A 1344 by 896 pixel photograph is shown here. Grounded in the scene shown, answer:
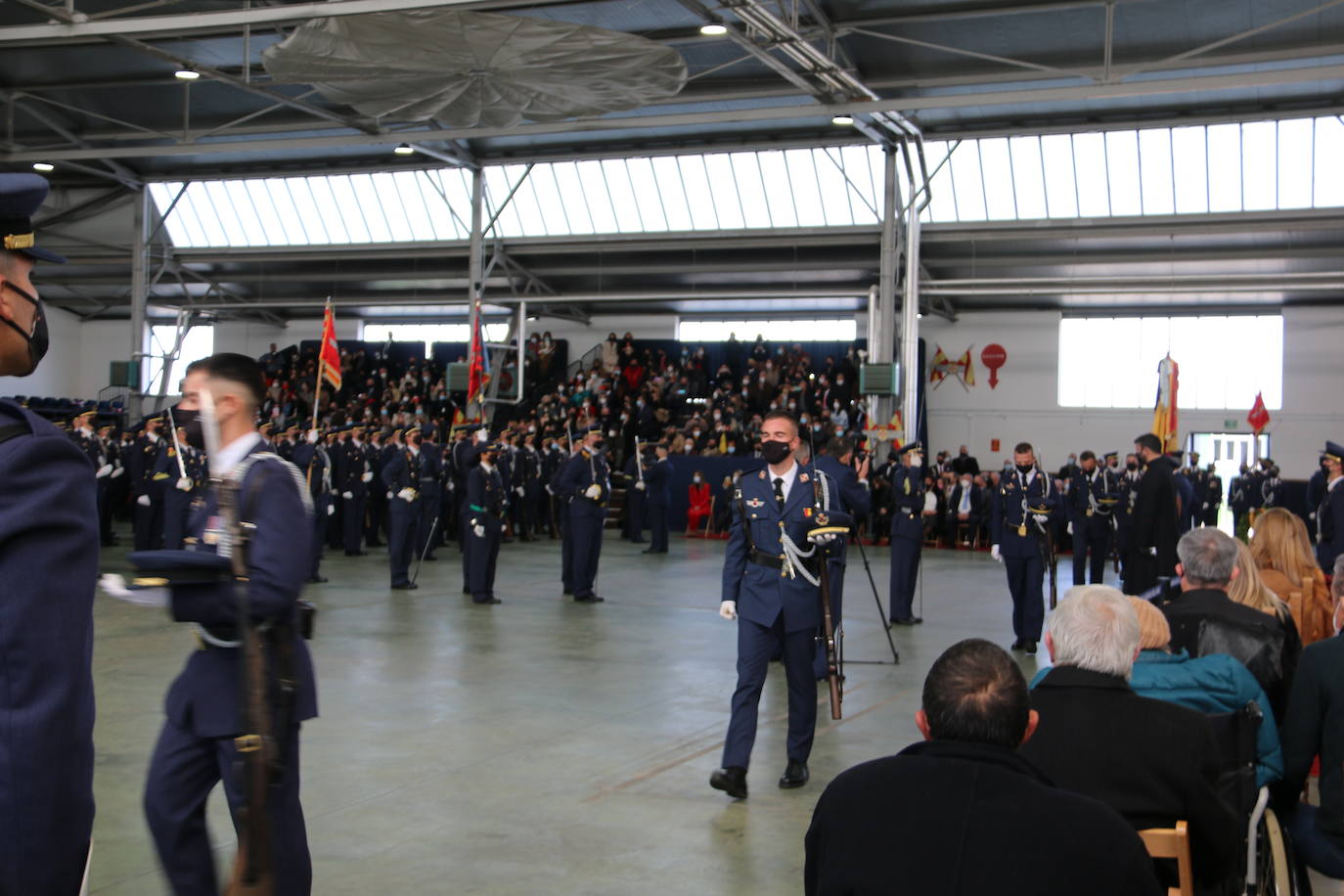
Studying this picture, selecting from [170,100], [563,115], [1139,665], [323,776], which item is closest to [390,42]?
[563,115]

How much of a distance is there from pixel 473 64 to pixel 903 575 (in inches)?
247

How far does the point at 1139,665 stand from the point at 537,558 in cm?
1522

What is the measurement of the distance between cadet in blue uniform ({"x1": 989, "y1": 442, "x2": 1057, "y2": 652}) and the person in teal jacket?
6818mm

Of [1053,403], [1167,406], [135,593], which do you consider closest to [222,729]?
[135,593]

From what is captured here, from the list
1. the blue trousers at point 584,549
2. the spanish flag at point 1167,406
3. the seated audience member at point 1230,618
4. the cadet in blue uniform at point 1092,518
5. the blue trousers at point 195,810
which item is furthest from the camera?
the spanish flag at point 1167,406

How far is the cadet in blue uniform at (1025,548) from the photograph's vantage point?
10711 mm

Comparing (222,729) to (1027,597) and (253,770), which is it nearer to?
(253,770)

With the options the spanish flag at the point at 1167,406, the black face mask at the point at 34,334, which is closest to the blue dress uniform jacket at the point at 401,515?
the spanish flag at the point at 1167,406

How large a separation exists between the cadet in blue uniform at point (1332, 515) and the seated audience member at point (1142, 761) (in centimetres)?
880

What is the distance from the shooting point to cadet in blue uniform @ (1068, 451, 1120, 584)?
51.7ft

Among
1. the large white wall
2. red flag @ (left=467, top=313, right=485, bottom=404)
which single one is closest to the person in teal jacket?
red flag @ (left=467, top=313, right=485, bottom=404)

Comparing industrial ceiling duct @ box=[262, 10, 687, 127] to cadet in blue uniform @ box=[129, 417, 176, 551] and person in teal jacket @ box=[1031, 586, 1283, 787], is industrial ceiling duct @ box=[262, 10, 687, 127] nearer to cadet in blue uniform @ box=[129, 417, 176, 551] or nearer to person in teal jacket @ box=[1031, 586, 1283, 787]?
cadet in blue uniform @ box=[129, 417, 176, 551]

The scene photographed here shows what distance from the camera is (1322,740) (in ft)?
13.0

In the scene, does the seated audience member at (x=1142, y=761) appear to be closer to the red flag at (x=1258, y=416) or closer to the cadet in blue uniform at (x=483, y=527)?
the cadet in blue uniform at (x=483, y=527)
